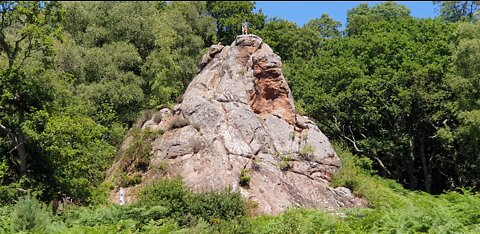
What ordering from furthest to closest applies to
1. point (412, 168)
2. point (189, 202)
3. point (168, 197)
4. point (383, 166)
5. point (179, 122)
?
1. point (412, 168)
2. point (383, 166)
3. point (179, 122)
4. point (168, 197)
5. point (189, 202)

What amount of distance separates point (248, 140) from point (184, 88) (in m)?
11.0

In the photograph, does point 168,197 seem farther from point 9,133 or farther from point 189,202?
point 9,133

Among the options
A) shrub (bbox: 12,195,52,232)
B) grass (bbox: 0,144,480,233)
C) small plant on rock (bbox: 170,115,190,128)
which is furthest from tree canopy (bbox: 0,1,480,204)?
shrub (bbox: 12,195,52,232)

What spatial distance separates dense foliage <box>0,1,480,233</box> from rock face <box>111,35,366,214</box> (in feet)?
4.52

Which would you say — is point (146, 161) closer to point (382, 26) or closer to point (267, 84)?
point (267, 84)

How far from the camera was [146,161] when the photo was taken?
2342 cm

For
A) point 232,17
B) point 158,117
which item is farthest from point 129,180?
point 232,17

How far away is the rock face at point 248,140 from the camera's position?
21.8 meters

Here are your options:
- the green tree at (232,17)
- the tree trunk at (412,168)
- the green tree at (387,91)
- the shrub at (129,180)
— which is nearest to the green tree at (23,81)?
the shrub at (129,180)

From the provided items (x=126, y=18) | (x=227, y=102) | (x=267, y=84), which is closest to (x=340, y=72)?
(x=267, y=84)

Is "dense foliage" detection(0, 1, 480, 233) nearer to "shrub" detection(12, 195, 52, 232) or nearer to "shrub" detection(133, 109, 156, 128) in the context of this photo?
"shrub" detection(12, 195, 52, 232)

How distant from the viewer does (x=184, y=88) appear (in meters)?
33.2

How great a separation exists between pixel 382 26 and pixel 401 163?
8.70 metres

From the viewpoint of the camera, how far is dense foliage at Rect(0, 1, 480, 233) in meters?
17.6
